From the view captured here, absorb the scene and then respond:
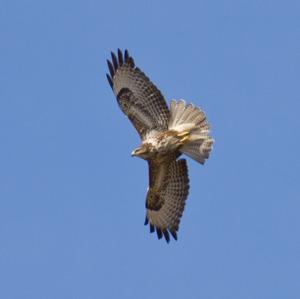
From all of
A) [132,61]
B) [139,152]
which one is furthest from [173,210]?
[132,61]

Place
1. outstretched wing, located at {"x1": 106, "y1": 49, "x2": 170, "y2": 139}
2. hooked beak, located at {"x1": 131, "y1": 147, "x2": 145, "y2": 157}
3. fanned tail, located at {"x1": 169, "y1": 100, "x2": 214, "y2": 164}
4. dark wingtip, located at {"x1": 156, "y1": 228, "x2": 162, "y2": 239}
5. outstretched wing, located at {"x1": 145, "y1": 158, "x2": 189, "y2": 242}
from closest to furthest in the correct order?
fanned tail, located at {"x1": 169, "y1": 100, "x2": 214, "y2": 164} < hooked beak, located at {"x1": 131, "y1": 147, "x2": 145, "y2": 157} < outstretched wing, located at {"x1": 106, "y1": 49, "x2": 170, "y2": 139} < outstretched wing, located at {"x1": 145, "y1": 158, "x2": 189, "y2": 242} < dark wingtip, located at {"x1": 156, "y1": 228, "x2": 162, "y2": 239}

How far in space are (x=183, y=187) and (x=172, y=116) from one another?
133cm

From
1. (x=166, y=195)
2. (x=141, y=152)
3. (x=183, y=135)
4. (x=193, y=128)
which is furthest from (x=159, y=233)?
(x=193, y=128)

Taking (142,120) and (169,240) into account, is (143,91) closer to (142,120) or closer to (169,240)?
(142,120)

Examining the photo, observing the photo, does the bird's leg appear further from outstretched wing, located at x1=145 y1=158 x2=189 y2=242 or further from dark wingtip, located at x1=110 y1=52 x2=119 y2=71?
dark wingtip, located at x1=110 y1=52 x2=119 y2=71

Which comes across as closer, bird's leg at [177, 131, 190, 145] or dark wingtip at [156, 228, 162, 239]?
bird's leg at [177, 131, 190, 145]

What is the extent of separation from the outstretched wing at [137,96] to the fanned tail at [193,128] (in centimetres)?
39

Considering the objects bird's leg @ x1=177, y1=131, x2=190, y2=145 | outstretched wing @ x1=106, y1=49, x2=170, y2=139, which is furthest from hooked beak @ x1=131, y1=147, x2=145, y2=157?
bird's leg @ x1=177, y1=131, x2=190, y2=145

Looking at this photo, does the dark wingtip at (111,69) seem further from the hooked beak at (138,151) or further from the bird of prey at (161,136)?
the hooked beak at (138,151)

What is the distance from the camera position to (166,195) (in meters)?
14.6

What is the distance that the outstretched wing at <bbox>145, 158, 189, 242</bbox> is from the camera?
1434cm

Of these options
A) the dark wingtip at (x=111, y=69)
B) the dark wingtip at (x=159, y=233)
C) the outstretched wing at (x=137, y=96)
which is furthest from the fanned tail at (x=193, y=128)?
the dark wingtip at (x=159, y=233)

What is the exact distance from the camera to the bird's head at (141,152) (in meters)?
13.8

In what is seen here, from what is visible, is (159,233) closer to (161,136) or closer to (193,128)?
(161,136)
